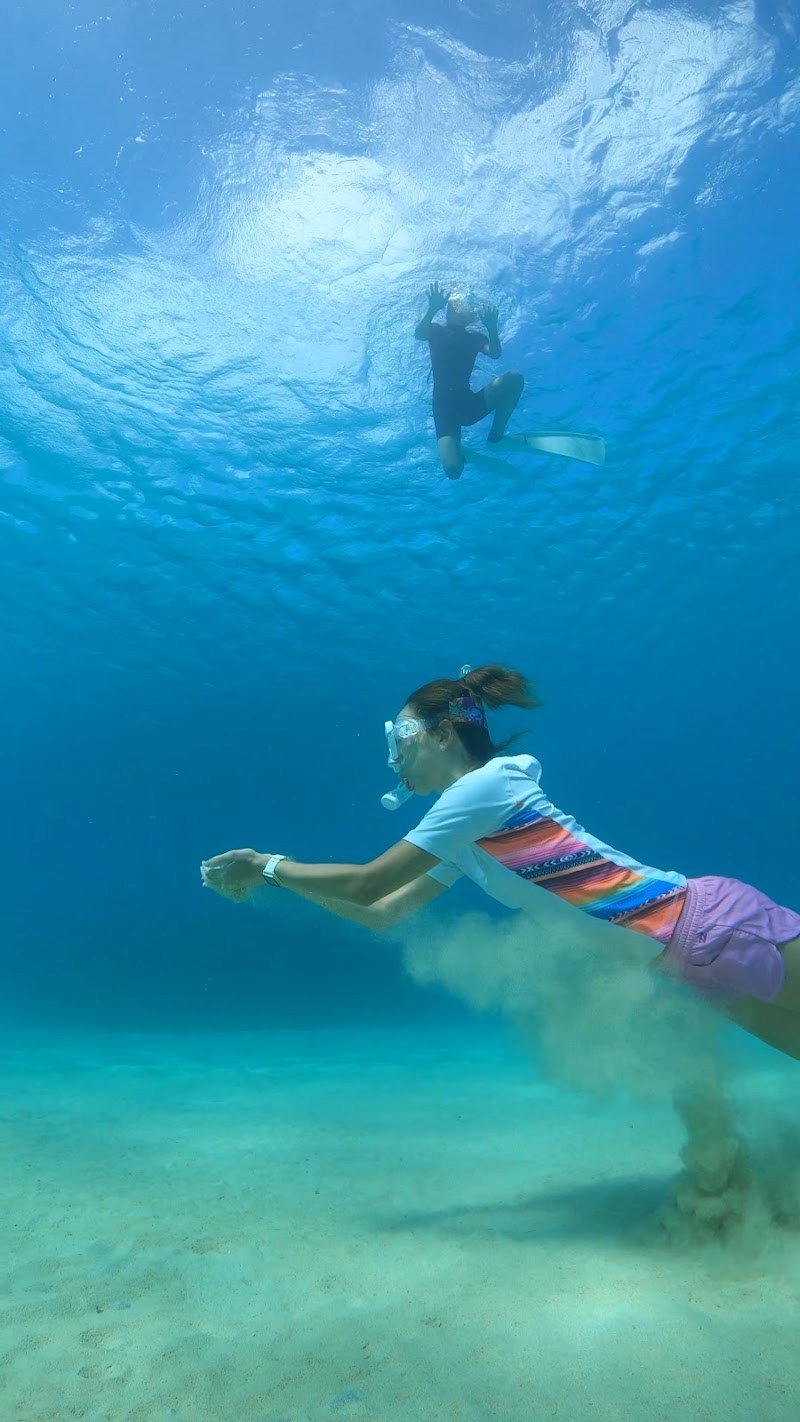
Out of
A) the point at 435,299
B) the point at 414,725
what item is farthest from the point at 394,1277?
the point at 435,299

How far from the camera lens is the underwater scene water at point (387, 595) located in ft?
8.53

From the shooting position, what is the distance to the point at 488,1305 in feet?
8.36

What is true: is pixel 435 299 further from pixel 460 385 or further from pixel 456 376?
pixel 460 385

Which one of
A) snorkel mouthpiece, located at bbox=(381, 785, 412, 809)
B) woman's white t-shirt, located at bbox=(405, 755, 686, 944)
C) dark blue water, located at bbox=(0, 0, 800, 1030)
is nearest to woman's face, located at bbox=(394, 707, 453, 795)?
snorkel mouthpiece, located at bbox=(381, 785, 412, 809)

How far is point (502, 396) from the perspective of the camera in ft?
36.8

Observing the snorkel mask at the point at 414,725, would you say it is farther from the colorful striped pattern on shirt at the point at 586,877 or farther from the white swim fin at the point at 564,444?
the white swim fin at the point at 564,444

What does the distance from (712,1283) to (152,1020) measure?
2392 cm

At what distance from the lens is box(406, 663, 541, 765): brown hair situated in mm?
3477

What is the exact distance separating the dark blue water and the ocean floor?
151 cm

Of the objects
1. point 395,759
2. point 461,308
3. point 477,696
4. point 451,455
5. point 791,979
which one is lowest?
point 791,979

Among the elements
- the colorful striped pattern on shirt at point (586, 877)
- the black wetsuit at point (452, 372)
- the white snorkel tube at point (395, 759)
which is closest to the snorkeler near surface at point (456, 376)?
the black wetsuit at point (452, 372)

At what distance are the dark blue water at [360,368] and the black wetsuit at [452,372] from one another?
5.41 ft

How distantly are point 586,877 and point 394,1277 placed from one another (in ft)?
5.36

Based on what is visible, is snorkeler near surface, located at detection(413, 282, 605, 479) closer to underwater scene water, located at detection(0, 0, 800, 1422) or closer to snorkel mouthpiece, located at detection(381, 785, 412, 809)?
underwater scene water, located at detection(0, 0, 800, 1422)
